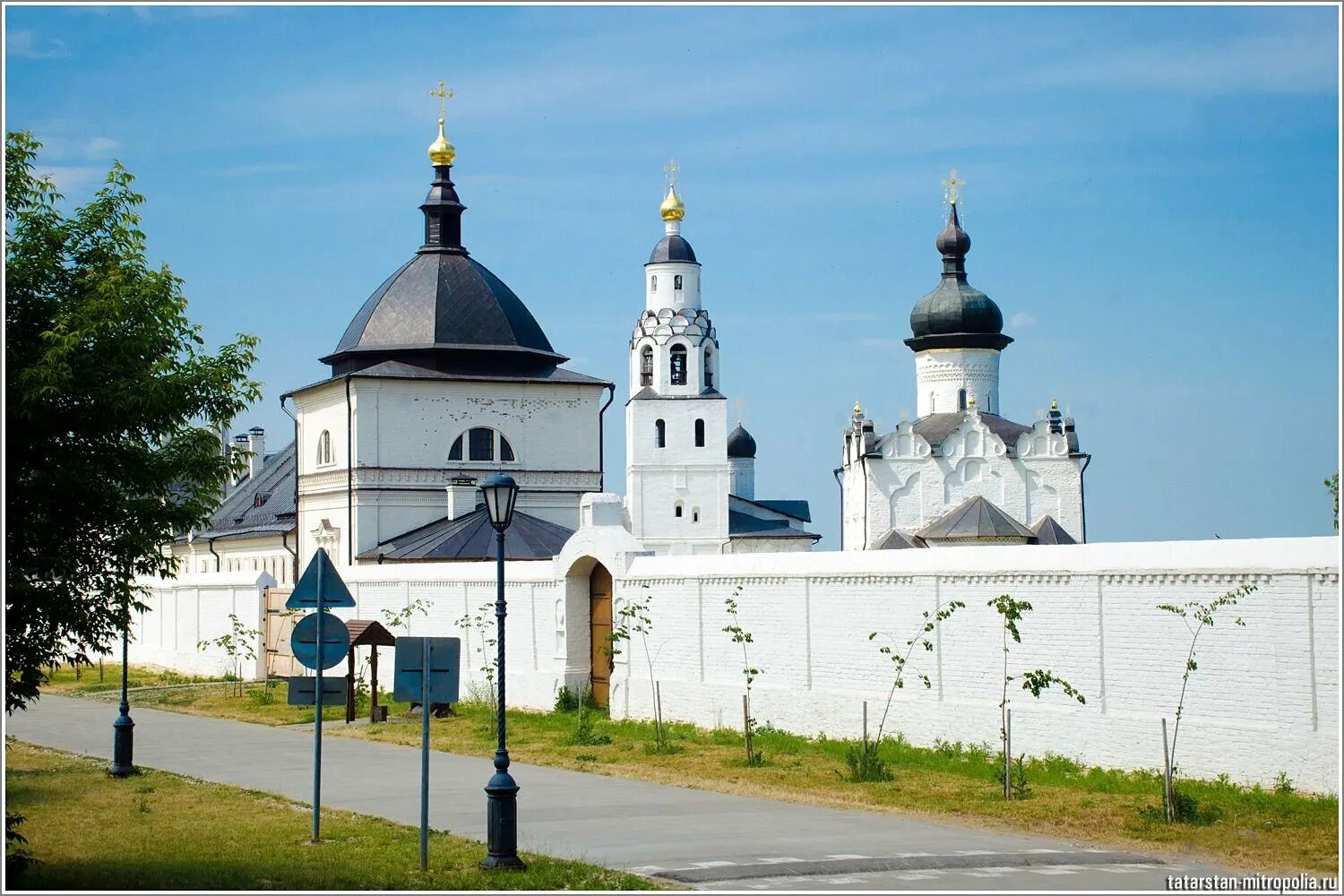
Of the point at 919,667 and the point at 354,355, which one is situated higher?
the point at 354,355

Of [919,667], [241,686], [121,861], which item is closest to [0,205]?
[121,861]

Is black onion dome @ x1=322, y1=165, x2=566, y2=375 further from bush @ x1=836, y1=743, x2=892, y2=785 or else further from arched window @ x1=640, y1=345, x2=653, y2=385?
bush @ x1=836, y1=743, x2=892, y2=785

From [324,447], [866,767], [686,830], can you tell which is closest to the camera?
Result: [686,830]

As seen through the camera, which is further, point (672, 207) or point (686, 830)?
point (672, 207)

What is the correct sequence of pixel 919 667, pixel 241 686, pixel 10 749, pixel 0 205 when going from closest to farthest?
pixel 0 205 → pixel 919 667 → pixel 10 749 → pixel 241 686

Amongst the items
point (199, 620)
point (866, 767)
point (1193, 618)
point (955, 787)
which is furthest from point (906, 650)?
point (199, 620)

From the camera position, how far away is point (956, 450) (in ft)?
219

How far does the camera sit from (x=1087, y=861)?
1260 cm

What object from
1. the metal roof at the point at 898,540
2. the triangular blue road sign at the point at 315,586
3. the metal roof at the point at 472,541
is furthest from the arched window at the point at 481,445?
A: the triangular blue road sign at the point at 315,586

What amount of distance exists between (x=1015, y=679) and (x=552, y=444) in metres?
26.6

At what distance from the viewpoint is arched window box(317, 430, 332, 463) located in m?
43.6

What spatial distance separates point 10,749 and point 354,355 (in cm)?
2302

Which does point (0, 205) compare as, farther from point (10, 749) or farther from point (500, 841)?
point (10, 749)

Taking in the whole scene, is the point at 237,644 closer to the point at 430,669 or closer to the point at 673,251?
the point at 430,669
